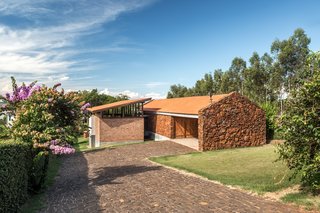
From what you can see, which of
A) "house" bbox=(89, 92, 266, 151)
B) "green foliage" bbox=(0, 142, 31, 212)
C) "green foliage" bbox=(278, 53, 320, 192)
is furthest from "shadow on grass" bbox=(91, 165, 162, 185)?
"green foliage" bbox=(278, 53, 320, 192)

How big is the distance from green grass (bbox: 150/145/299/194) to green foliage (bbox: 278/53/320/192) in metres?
1.29

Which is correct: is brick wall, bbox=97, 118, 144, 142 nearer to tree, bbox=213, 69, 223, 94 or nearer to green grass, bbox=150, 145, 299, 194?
green grass, bbox=150, 145, 299, 194

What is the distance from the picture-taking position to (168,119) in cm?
2794

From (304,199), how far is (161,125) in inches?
839

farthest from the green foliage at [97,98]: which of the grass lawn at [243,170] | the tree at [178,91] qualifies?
the grass lawn at [243,170]

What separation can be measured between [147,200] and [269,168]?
22.1 ft

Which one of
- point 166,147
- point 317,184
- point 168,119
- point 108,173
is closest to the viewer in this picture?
point 317,184

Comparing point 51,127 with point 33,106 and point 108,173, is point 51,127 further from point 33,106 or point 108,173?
point 108,173

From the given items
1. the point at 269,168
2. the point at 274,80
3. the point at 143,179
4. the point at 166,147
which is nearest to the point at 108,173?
the point at 143,179

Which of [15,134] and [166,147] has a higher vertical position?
[15,134]

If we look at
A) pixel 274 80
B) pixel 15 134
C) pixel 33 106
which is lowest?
pixel 15 134

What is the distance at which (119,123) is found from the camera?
28312 millimetres

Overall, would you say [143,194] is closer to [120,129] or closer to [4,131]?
[4,131]

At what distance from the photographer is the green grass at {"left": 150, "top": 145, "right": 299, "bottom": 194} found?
1070 centimetres
